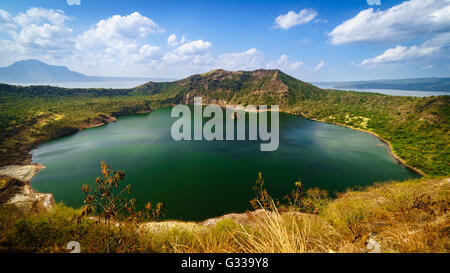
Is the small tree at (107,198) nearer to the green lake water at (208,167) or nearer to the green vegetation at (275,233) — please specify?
the green vegetation at (275,233)

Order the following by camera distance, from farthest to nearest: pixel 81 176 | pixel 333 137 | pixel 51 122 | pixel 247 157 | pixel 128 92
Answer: pixel 128 92 < pixel 51 122 < pixel 333 137 < pixel 247 157 < pixel 81 176

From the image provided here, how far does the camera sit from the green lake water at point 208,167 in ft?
70.6

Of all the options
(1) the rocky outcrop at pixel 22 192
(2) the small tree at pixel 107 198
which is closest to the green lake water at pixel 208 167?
(1) the rocky outcrop at pixel 22 192

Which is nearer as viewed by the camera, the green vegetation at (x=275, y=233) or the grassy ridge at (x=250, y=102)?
the green vegetation at (x=275, y=233)

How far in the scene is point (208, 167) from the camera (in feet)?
98.1

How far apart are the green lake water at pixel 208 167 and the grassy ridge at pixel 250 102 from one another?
4380mm

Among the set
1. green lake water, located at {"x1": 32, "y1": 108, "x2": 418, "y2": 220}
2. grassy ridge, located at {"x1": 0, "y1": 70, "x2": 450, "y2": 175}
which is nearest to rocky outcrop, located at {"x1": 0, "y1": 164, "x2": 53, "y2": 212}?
green lake water, located at {"x1": 32, "y1": 108, "x2": 418, "y2": 220}

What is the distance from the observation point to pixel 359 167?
29.1 meters

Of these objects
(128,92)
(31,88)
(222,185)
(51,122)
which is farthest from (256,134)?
(128,92)

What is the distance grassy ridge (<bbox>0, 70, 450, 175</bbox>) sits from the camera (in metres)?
36.0
